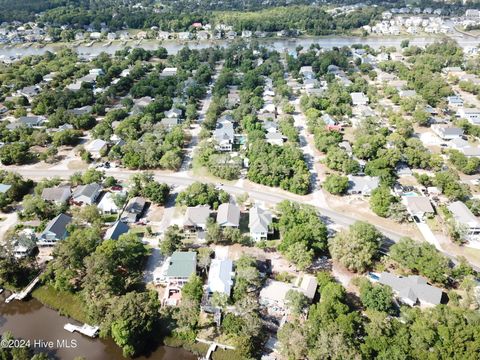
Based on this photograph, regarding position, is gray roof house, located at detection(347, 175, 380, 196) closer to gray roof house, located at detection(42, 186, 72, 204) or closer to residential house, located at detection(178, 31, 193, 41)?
gray roof house, located at detection(42, 186, 72, 204)

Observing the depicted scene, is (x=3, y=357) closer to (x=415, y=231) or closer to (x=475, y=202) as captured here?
(x=415, y=231)

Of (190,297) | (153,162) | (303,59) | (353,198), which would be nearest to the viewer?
(190,297)

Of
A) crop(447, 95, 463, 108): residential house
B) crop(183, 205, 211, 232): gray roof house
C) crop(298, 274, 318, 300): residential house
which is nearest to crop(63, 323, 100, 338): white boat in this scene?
crop(183, 205, 211, 232): gray roof house

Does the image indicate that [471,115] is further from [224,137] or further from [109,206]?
[109,206]

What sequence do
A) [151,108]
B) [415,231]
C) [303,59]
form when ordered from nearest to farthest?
[415,231]
[151,108]
[303,59]

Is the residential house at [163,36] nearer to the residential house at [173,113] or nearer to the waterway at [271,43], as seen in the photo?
the waterway at [271,43]

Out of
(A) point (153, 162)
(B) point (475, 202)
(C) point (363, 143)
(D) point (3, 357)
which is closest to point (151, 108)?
(A) point (153, 162)
